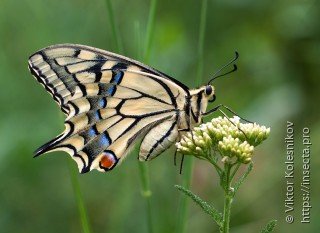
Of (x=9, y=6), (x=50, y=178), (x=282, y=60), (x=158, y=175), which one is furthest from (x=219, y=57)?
(x=9, y=6)

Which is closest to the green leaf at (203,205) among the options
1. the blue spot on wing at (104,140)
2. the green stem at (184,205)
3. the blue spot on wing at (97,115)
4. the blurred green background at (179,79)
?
the green stem at (184,205)

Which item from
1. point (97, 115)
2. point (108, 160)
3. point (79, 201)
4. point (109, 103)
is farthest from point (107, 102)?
point (79, 201)

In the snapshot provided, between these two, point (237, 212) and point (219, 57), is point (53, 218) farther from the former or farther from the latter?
point (219, 57)

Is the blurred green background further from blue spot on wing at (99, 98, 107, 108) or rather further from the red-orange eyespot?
blue spot on wing at (99, 98, 107, 108)

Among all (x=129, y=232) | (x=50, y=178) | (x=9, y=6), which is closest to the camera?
(x=129, y=232)

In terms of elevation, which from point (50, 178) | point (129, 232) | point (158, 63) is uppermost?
point (158, 63)

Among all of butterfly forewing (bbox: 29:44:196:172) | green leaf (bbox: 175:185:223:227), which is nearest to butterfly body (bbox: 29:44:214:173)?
butterfly forewing (bbox: 29:44:196:172)

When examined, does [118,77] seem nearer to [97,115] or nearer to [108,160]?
[97,115]
